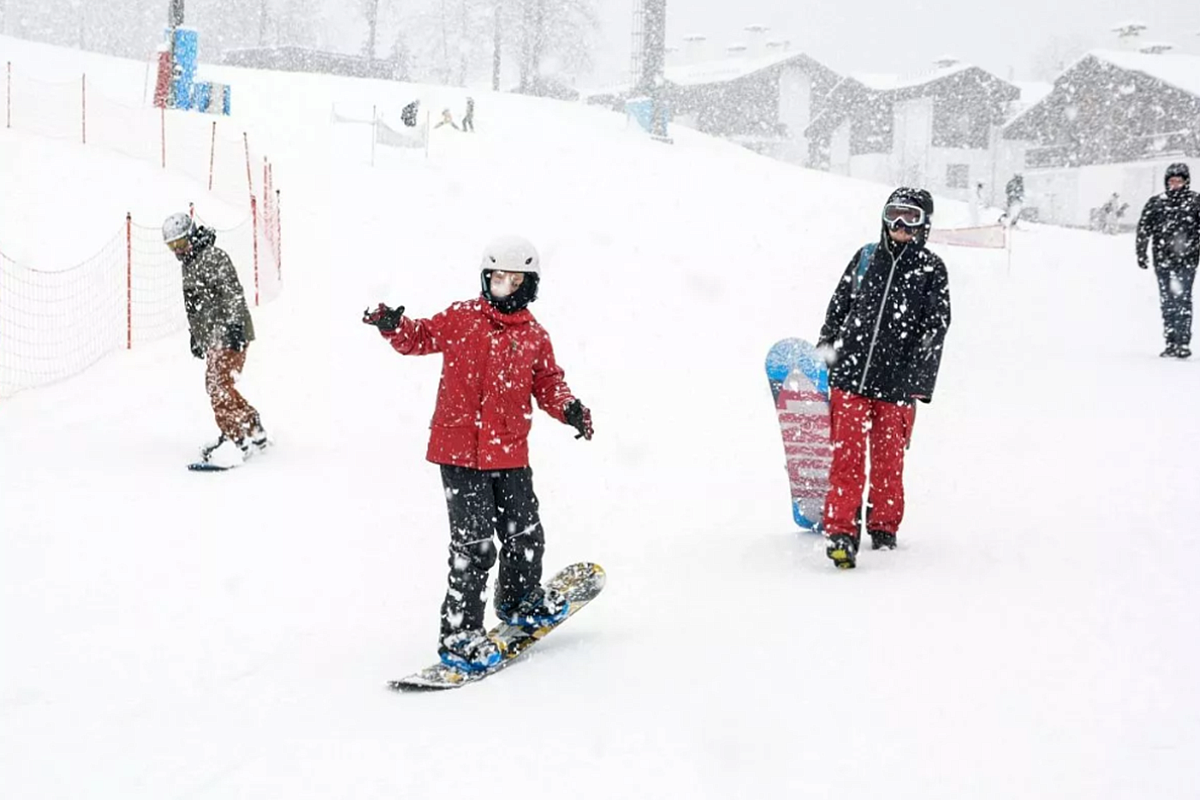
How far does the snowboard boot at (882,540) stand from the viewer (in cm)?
578

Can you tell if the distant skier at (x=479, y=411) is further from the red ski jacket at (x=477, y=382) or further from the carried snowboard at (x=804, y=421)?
the carried snowboard at (x=804, y=421)

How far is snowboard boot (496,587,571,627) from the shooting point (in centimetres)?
461

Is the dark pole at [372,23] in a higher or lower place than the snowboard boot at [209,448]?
higher

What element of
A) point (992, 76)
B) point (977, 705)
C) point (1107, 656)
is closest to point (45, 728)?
point (977, 705)

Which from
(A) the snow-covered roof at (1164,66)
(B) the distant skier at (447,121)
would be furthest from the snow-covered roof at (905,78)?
(B) the distant skier at (447,121)

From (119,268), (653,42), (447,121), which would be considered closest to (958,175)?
(653,42)

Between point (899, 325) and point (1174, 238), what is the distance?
705 centimetres

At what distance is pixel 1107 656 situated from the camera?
4047 mm

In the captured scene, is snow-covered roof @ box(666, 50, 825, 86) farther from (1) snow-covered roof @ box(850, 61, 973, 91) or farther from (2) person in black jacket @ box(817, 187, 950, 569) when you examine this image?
(2) person in black jacket @ box(817, 187, 950, 569)

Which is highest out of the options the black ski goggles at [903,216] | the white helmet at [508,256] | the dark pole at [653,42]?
the dark pole at [653,42]

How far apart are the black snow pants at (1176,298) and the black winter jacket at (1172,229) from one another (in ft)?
0.21

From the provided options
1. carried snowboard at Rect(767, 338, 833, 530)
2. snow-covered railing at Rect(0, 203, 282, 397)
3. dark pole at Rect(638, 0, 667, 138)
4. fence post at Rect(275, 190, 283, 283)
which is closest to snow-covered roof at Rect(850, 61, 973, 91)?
dark pole at Rect(638, 0, 667, 138)

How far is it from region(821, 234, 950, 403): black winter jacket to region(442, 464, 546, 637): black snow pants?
6.43ft

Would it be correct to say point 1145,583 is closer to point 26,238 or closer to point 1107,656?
point 1107,656
